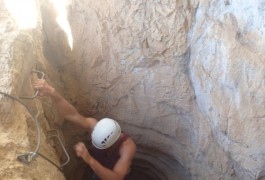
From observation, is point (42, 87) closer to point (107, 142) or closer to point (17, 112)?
point (17, 112)

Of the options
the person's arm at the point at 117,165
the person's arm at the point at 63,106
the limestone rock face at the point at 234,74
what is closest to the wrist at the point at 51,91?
the person's arm at the point at 63,106

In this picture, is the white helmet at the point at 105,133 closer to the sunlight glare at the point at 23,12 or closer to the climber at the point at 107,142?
the climber at the point at 107,142

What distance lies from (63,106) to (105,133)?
1.59 feet

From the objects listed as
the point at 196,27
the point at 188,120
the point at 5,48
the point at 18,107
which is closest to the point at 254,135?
the point at 188,120

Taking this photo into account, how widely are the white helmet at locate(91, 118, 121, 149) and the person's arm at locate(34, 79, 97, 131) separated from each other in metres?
0.19

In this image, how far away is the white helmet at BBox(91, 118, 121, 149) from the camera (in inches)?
124

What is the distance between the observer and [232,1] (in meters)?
2.64

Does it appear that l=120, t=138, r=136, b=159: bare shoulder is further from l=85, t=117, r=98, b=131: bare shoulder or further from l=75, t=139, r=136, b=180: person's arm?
l=85, t=117, r=98, b=131: bare shoulder

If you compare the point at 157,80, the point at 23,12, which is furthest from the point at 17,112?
the point at 157,80

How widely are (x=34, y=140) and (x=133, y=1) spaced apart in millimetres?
1590

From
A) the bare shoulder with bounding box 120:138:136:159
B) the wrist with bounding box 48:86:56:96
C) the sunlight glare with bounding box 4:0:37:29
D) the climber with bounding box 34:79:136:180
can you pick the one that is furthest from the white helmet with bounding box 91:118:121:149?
the sunlight glare with bounding box 4:0:37:29

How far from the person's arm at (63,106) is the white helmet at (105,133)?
0.64 ft

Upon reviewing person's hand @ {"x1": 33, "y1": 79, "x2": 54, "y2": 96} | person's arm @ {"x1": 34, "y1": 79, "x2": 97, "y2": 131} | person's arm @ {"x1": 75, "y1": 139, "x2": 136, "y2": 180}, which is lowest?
person's arm @ {"x1": 75, "y1": 139, "x2": 136, "y2": 180}

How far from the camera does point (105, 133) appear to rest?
10.3ft
